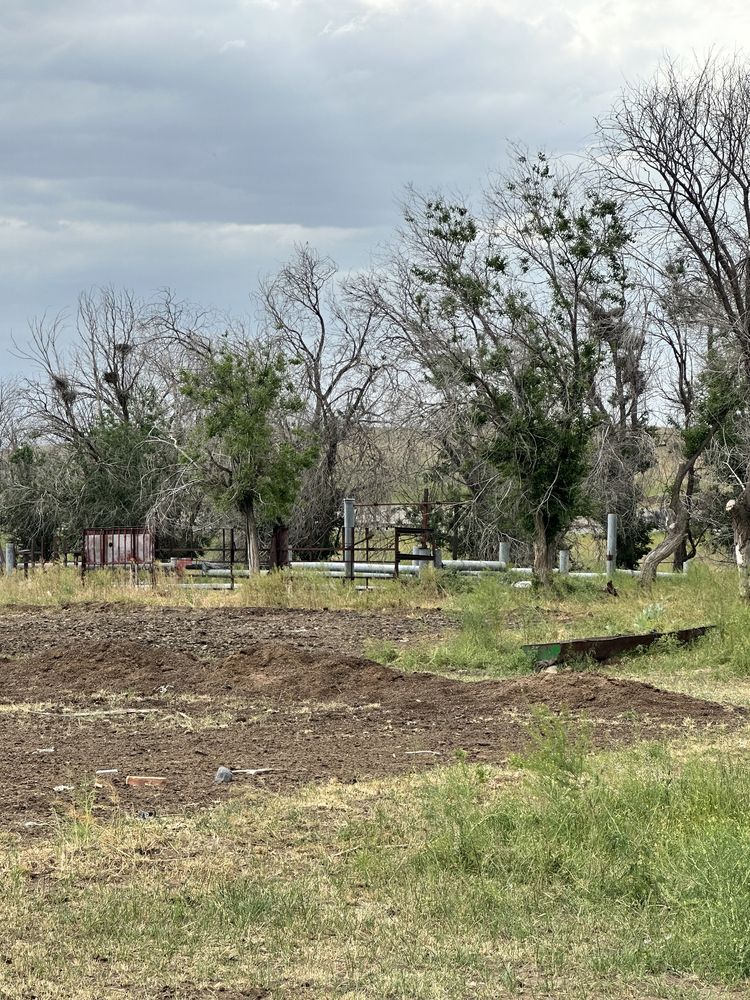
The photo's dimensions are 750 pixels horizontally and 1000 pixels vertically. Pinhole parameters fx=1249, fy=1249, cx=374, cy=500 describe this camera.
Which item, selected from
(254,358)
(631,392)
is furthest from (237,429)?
(631,392)

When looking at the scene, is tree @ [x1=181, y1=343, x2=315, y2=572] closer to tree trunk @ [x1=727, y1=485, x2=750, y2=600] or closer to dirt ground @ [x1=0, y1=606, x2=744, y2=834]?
tree trunk @ [x1=727, y1=485, x2=750, y2=600]

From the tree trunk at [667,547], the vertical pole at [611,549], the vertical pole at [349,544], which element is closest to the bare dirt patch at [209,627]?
the vertical pole at [349,544]

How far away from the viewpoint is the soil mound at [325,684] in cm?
1100

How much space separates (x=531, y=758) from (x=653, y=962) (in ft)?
8.46

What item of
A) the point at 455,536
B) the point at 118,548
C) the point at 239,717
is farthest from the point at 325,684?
the point at 455,536

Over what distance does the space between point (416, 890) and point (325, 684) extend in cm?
655

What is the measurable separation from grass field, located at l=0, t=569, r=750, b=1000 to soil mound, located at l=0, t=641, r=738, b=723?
2231mm

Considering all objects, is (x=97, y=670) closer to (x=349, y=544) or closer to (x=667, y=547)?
(x=349, y=544)

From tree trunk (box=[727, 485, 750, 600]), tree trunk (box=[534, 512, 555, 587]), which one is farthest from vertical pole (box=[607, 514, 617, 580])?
tree trunk (box=[727, 485, 750, 600])

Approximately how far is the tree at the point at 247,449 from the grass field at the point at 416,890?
20.8 meters

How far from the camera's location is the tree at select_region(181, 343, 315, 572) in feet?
95.1

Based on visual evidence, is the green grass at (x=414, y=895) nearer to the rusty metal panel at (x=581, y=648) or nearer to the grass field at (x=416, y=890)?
the grass field at (x=416, y=890)

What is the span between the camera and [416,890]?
19.4 ft

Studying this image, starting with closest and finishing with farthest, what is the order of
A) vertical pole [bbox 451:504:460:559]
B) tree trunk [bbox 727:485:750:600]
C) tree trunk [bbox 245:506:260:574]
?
tree trunk [bbox 727:485:750:600]
tree trunk [bbox 245:506:260:574]
vertical pole [bbox 451:504:460:559]
